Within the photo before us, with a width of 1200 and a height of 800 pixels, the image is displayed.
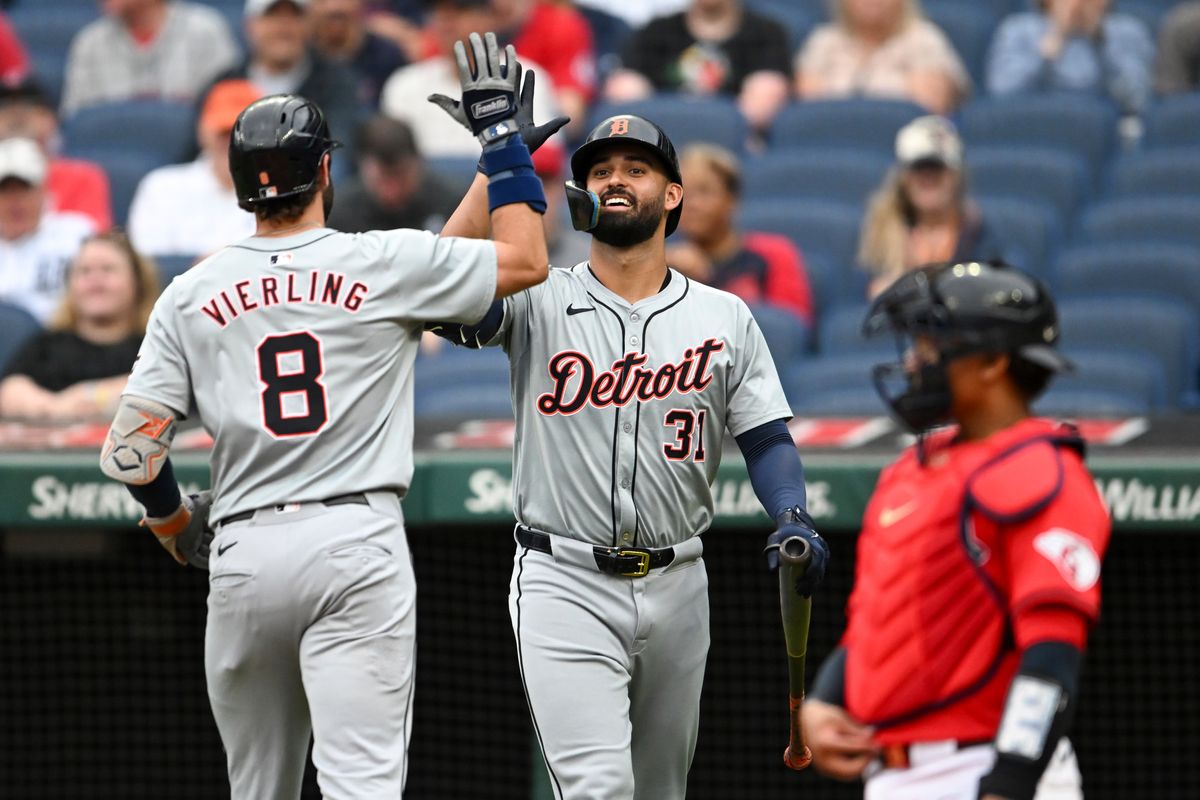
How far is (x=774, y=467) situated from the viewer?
160 inches

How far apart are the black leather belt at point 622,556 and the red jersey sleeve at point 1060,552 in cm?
131

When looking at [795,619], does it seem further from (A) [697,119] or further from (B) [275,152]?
(A) [697,119]

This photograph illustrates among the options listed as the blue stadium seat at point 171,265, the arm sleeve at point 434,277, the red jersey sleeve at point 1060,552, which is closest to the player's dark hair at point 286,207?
the arm sleeve at point 434,277

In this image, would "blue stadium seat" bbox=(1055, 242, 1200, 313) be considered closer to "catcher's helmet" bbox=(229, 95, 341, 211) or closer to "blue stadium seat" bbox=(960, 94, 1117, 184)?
"blue stadium seat" bbox=(960, 94, 1117, 184)

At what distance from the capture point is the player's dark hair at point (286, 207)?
12.6ft

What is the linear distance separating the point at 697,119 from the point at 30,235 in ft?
9.61

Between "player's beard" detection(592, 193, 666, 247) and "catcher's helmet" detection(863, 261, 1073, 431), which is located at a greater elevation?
"player's beard" detection(592, 193, 666, 247)

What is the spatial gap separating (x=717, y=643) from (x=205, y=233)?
306 centimetres

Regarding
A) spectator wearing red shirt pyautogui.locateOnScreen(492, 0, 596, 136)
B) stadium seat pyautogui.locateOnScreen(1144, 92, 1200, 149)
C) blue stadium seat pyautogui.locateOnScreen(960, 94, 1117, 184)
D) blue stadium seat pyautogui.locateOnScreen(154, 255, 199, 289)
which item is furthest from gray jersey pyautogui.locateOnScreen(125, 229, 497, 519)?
spectator wearing red shirt pyautogui.locateOnScreen(492, 0, 596, 136)

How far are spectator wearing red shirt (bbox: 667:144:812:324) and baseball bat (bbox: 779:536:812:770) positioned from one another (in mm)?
3080

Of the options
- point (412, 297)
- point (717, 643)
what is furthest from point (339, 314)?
point (717, 643)

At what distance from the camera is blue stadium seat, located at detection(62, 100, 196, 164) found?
877 centimetres

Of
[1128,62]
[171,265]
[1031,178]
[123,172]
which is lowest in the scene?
[171,265]

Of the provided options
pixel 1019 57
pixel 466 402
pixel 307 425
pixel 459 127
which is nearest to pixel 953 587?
pixel 307 425
